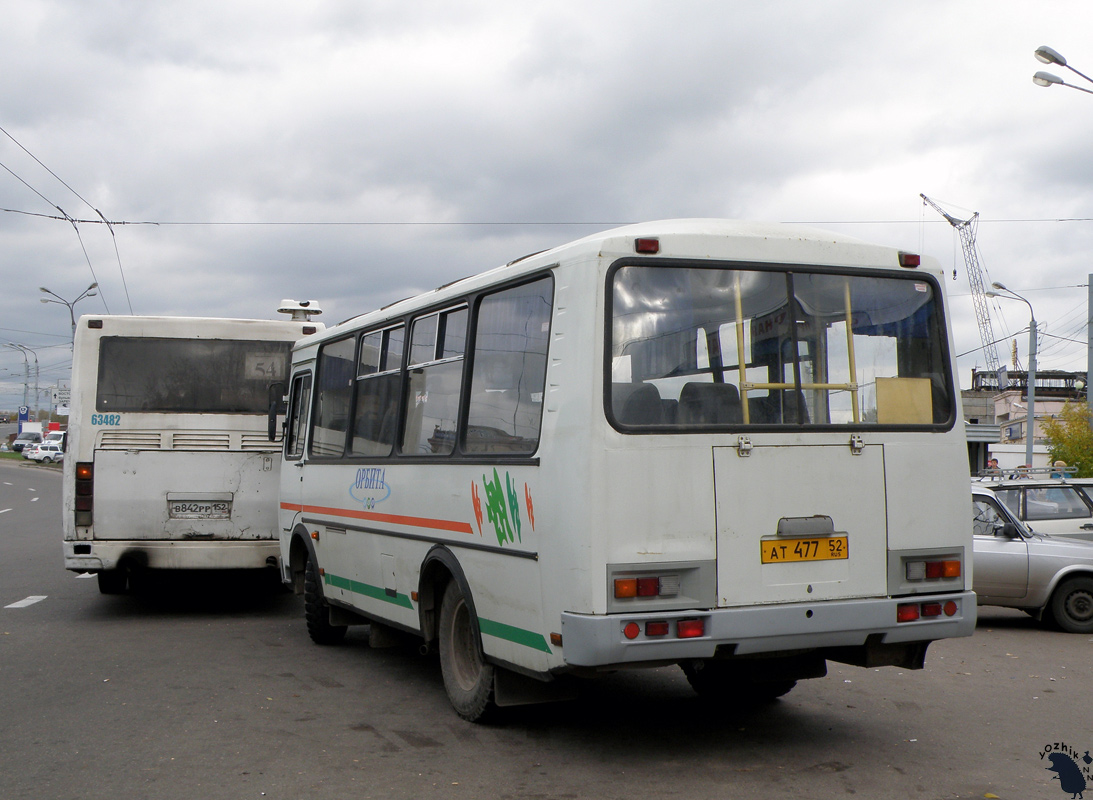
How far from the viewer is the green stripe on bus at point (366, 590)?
7827 millimetres

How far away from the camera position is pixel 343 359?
9.49 m

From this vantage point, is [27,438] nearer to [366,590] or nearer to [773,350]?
[366,590]

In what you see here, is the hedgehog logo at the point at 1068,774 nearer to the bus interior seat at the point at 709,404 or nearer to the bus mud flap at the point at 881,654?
the bus mud flap at the point at 881,654

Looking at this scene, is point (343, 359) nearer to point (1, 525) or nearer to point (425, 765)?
point (425, 765)

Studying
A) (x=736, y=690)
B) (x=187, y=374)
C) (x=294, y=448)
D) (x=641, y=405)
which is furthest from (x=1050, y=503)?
(x=187, y=374)

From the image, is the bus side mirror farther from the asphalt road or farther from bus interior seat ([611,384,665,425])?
bus interior seat ([611,384,665,425])

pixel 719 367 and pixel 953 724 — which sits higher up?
pixel 719 367

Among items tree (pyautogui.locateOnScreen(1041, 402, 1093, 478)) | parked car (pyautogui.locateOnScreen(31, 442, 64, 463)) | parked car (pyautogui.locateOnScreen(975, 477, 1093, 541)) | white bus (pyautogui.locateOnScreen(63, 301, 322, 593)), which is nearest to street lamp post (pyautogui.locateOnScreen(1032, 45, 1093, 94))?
parked car (pyautogui.locateOnScreen(975, 477, 1093, 541))

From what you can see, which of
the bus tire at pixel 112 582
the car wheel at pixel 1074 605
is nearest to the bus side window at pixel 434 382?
the bus tire at pixel 112 582

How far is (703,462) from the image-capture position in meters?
5.72

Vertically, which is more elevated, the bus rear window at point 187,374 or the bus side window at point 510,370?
the bus rear window at point 187,374

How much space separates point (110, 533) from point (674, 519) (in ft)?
25.3

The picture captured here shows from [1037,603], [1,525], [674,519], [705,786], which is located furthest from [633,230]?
[1,525]

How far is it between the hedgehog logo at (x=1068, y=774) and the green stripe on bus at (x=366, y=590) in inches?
156
